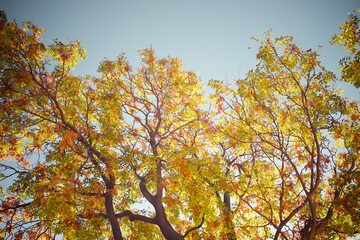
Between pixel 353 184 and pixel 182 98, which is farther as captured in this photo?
pixel 182 98

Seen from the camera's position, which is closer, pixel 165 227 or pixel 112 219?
pixel 112 219

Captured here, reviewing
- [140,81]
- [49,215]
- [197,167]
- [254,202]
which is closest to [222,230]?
[254,202]

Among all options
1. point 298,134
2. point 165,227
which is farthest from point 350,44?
point 165,227

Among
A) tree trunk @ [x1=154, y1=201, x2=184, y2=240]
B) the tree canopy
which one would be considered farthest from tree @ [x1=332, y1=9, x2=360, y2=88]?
tree trunk @ [x1=154, y1=201, x2=184, y2=240]

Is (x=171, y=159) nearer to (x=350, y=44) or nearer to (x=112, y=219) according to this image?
(x=112, y=219)

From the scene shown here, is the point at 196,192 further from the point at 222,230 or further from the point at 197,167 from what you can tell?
the point at 222,230

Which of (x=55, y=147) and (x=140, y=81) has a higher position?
(x=140, y=81)

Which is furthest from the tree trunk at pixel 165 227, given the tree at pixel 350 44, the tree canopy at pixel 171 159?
the tree at pixel 350 44

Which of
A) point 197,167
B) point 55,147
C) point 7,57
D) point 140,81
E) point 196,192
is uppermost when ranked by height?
point 140,81

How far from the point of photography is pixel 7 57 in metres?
10.4

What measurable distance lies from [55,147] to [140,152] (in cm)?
347

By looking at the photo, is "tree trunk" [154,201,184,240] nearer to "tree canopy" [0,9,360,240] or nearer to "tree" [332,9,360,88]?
"tree canopy" [0,9,360,240]

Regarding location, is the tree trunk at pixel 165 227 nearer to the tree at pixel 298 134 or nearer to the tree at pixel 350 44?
the tree at pixel 298 134

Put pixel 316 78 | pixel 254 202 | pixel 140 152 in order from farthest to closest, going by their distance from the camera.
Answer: pixel 140 152 < pixel 254 202 < pixel 316 78
